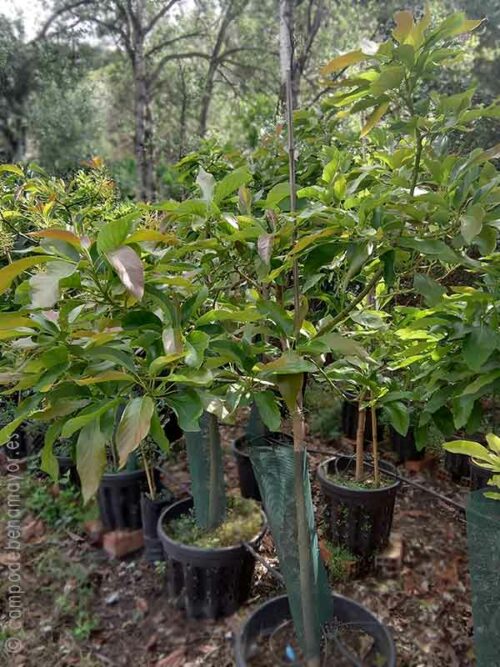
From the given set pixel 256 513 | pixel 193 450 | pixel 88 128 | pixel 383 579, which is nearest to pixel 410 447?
pixel 383 579

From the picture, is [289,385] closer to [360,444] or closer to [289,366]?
[289,366]

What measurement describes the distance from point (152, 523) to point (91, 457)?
1644 millimetres

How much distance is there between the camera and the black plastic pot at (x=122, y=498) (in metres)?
2.45

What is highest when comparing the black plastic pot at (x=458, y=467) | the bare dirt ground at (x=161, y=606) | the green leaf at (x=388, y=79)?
the green leaf at (x=388, y=79)

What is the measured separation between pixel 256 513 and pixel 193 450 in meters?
0.37

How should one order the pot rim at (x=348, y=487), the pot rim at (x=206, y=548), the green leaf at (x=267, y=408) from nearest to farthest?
1. the green leaf at (x=267, y=408)
2. the pot rim at (x=206, y=548)
3. the pot rim at (x=348, y=487)

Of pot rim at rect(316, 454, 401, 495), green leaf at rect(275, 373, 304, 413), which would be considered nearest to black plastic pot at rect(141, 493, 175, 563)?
pot rim at rect(316, 454, 401, 495)

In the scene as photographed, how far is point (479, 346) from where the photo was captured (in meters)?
1.02

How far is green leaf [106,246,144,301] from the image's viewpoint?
2.52ft

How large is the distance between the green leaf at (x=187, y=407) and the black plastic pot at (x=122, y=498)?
1.73 m

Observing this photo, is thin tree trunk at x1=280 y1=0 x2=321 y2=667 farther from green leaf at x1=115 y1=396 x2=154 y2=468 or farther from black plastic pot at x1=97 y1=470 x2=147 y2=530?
black plastic pot at x1=97 y1=470 x2=147 y2=530

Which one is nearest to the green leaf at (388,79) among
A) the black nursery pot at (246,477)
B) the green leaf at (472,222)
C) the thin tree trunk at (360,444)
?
the green leaf at (472,222)

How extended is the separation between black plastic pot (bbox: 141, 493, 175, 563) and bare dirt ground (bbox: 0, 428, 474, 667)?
0.25 ft

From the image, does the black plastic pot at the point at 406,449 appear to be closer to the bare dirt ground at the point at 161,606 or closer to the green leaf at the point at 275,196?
the bare dirt ground at the point at 161,606
